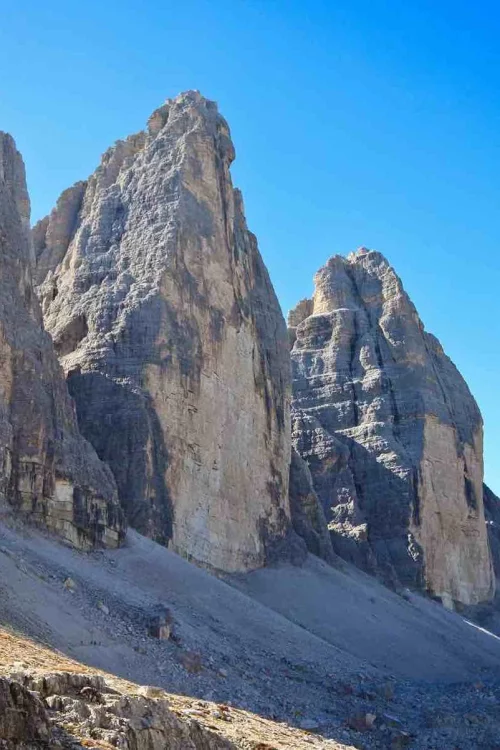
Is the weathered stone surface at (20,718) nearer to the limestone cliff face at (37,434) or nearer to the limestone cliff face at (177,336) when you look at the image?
the limestone cliff face at (37,434)

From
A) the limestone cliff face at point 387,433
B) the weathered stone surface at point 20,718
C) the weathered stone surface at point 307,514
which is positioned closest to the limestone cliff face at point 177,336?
the weathered stone surface at point 307,514

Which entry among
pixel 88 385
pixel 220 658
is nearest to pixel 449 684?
pixel 220 658

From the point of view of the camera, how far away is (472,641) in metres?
58.8

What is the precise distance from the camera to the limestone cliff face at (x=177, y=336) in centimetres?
4841

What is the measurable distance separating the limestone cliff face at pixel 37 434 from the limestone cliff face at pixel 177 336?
511 cm

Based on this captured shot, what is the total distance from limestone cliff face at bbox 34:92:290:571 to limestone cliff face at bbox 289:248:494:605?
11166 millimetres

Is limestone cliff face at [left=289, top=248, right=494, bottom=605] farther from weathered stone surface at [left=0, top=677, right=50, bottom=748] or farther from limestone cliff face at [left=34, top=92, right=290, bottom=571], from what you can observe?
weathered stone surface at [left=0, top=677, right=50, bottom=748]

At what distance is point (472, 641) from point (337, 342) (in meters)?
27.1

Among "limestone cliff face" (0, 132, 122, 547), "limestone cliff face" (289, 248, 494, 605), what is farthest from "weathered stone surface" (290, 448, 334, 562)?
"limestone cliff face" (0, 132, 122, 547)

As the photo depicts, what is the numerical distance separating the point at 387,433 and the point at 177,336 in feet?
88.0

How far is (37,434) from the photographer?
3984 centimetres

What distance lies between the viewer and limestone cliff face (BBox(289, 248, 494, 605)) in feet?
228

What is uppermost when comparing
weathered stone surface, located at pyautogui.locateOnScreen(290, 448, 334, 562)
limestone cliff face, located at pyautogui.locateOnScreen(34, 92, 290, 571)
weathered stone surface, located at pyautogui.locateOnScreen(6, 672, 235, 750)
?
limestone cliff face, located at pyautogui.locateOnScreen(34, 92, 290, 571)

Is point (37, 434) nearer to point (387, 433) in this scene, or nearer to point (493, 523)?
point (387, 433)
